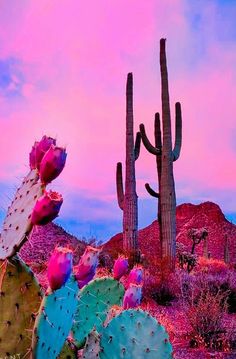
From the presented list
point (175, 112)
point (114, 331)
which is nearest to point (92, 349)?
point (114, 331)

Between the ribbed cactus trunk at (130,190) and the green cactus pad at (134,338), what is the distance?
45.4 feet

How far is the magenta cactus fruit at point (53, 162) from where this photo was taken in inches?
119

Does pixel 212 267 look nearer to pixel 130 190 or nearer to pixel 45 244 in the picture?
pixel 130 190

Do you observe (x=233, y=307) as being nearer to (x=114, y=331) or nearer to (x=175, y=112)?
(x=175, y=112)

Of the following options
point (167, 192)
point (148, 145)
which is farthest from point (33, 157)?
point (148, 145)

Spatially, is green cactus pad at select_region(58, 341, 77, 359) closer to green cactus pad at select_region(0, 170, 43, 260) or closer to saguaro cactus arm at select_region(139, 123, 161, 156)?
green cactus pad at select_region(0, 170, 43, 260)

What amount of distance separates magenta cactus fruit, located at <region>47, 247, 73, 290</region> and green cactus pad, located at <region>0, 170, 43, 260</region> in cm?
37

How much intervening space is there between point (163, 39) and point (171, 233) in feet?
19.5

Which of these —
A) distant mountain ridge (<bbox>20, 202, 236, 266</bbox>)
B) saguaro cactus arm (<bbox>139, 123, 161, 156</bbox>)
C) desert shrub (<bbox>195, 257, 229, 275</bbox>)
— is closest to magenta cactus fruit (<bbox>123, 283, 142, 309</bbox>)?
saguaro cactus arm (<bbox>139, 123, 161, 156</bbox>)

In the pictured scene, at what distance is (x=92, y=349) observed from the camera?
451cm

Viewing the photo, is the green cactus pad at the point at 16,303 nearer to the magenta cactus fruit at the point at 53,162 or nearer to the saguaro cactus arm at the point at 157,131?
the magenta cactus fruit at the point at 53,162

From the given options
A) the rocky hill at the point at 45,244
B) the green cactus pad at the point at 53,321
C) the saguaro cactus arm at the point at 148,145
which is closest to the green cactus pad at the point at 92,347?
the green cactus pad at the point at 53,321

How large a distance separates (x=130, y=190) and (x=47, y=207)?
16.2 m

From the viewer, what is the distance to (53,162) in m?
3.05
